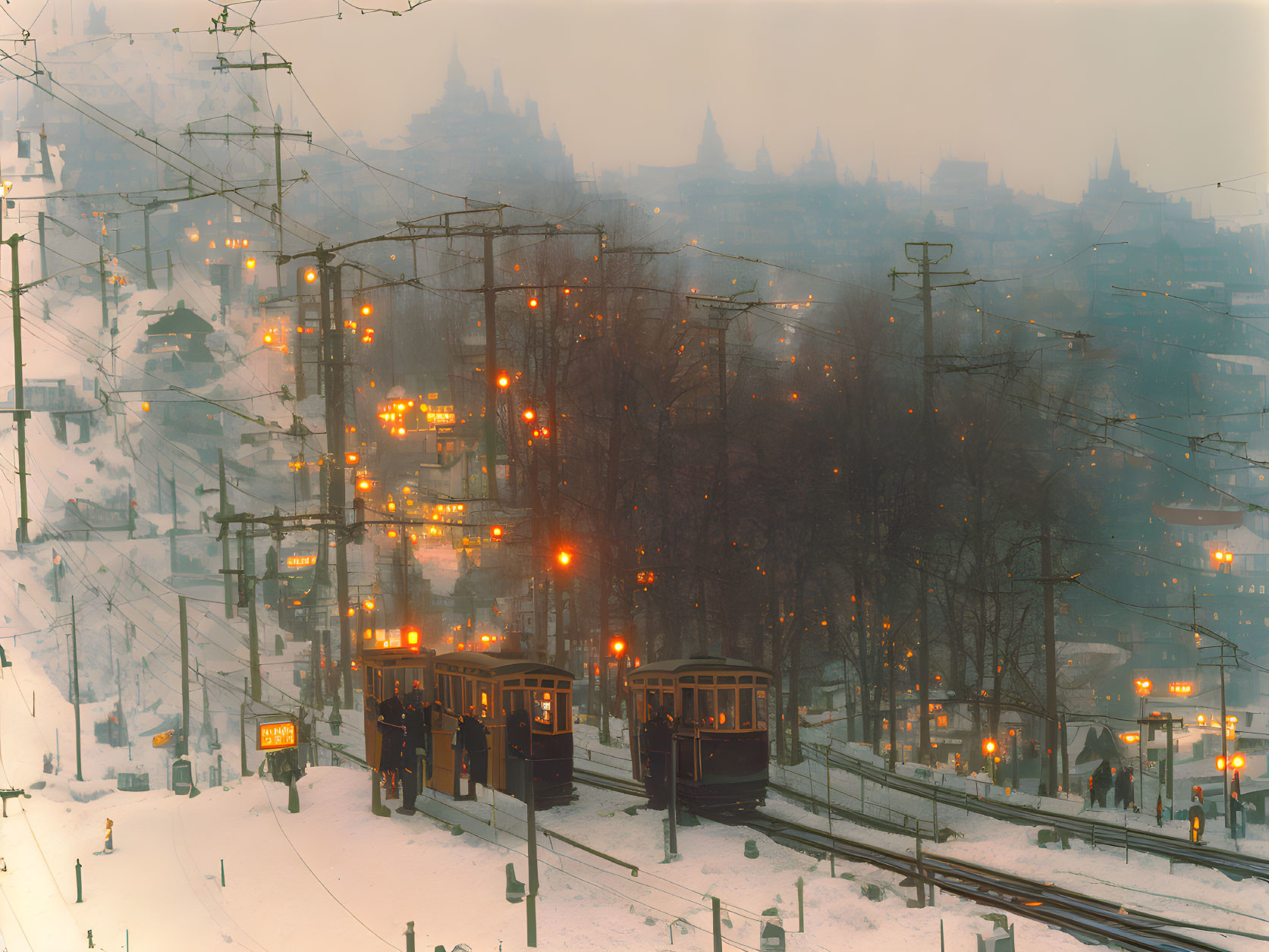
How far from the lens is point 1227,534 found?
68750mm

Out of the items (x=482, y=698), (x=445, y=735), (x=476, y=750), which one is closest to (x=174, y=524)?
(x=445, y=735)

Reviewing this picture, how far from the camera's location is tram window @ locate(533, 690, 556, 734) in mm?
17859

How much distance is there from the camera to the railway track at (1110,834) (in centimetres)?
1625

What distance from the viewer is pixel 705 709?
58.1 feet

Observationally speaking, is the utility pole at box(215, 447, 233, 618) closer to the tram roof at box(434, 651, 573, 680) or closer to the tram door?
the tram door

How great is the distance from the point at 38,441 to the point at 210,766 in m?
14.4

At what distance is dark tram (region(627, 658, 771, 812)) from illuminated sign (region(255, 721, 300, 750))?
6.55 metres

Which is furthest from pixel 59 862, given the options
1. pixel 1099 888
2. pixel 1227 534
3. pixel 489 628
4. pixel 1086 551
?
pixel 1227 534

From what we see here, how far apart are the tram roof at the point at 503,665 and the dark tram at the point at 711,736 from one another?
6.66 ft

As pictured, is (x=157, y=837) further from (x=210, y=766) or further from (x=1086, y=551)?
(x=1086, y=551)

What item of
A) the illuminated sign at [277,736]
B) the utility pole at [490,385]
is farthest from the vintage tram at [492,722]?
the utility pole at [490,385]

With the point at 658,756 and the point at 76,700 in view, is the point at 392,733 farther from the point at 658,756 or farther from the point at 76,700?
the point at 76,700

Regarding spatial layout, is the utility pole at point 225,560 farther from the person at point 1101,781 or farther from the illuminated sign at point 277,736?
the person at point 1101,781

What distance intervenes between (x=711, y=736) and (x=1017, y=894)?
560cm
